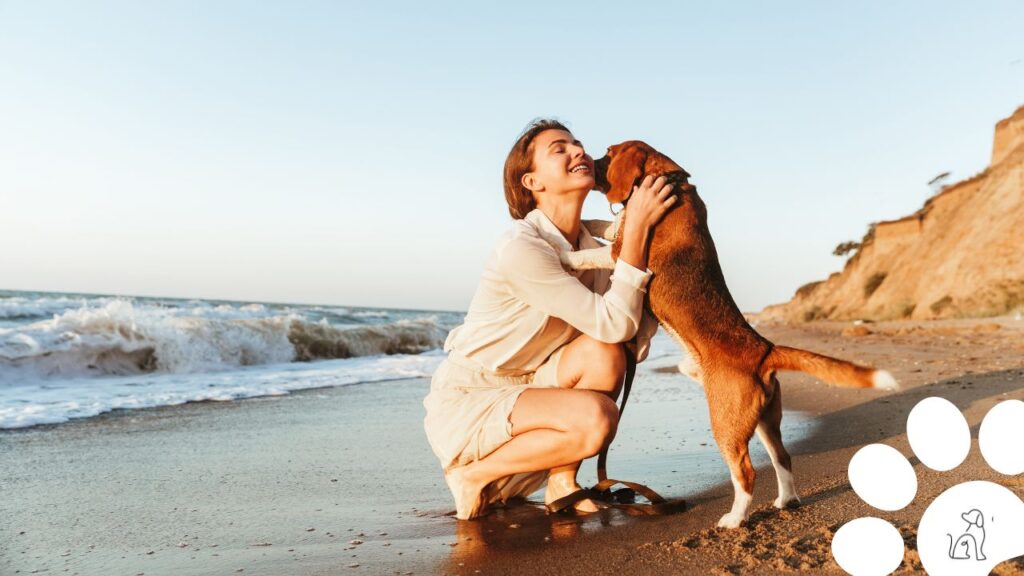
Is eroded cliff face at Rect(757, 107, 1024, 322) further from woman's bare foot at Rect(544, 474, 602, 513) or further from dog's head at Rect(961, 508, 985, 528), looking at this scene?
dog's head at Rect(961, 508, 985, 528)

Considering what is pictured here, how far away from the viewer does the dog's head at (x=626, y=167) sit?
329 centimetres

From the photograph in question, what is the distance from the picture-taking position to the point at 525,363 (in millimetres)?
3326

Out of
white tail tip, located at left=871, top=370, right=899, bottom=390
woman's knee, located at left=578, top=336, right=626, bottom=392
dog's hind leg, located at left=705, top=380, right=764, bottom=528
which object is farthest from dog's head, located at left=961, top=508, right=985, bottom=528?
woman's knee, located at left=578, top=336, right=626, bottom=392

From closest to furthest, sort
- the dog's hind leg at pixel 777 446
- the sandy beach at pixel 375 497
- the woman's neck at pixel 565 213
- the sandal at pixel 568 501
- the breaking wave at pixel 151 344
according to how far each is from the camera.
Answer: the sandy beach at pixel 375 497 < the dog's hind leg at pixel 777 446 < the sandal at pixel 568 501 < the woman's neck at pixel 565 213 < the breaking wave at pixel 151 344

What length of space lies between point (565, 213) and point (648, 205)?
482mm

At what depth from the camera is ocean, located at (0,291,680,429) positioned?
24.1 feet

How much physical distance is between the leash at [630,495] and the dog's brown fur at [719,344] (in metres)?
0.36

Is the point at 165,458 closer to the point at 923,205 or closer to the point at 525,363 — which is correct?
the point at 525,363

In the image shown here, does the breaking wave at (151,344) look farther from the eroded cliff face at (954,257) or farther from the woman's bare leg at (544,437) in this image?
the eroded cliff face at (954,257)

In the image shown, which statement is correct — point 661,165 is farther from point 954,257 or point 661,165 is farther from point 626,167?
point 954,257

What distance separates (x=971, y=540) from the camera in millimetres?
2021

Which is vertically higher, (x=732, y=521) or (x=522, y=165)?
(x=522, y=165)

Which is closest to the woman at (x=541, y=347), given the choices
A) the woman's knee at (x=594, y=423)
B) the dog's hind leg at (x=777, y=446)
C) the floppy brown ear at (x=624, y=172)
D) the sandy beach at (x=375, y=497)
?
the woman's knee at (x=594, y=423)

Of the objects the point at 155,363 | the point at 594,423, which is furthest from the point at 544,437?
the point at 155,363
